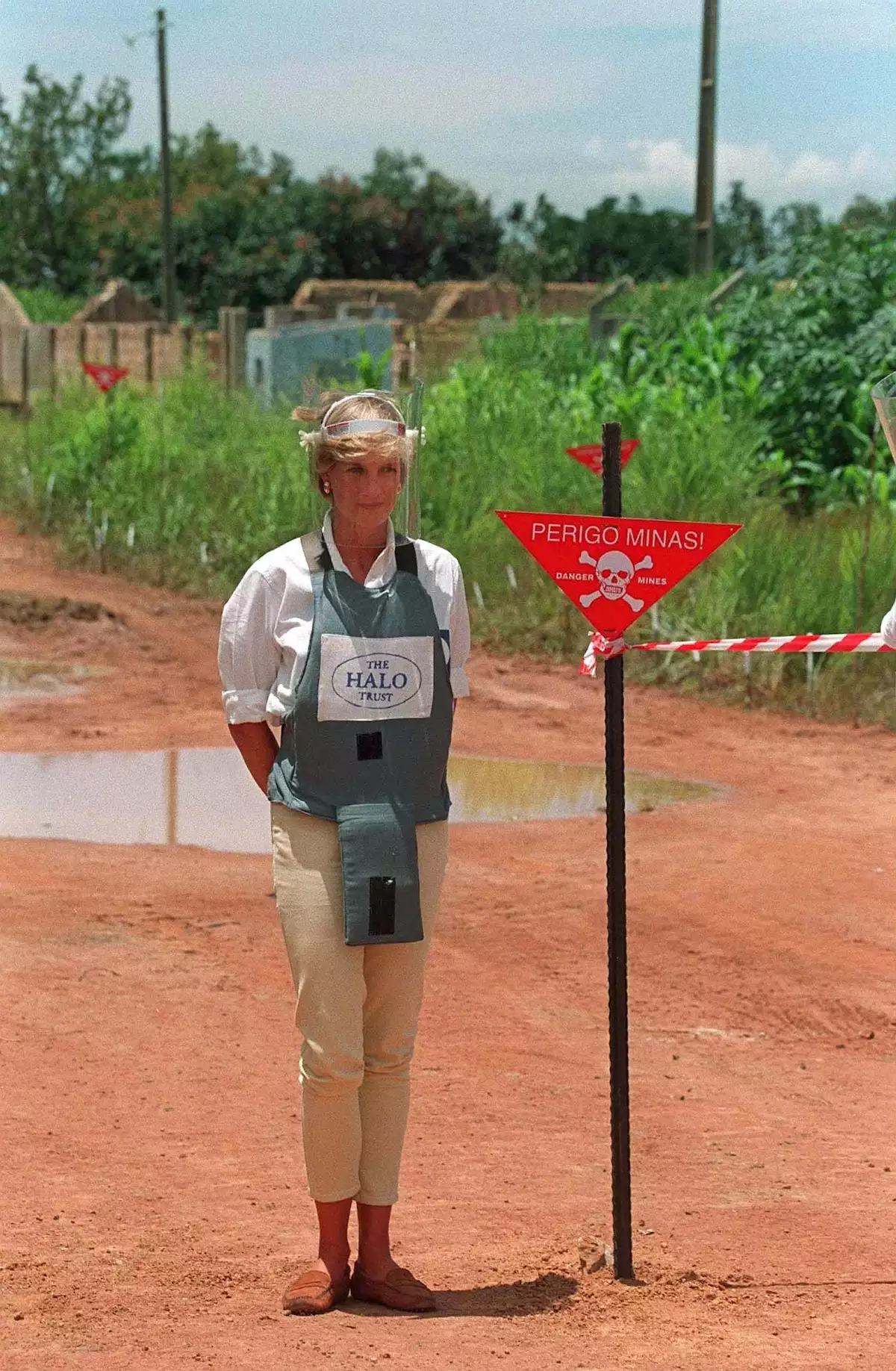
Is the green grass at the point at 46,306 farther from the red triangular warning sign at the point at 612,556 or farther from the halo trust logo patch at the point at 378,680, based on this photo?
the halo trust logo patch at the point at 378,680

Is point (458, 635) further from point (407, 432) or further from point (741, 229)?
point (741, 229)

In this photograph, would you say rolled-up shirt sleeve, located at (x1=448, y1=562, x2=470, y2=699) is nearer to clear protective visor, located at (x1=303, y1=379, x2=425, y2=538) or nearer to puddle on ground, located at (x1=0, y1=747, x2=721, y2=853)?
clear protective visor, located at (x1=303, y1=379, x2=425, y2=538)

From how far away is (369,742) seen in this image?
148 inches

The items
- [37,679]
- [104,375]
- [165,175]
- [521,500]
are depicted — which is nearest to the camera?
[37,679]

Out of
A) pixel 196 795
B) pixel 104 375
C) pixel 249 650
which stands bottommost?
pixel 196 795

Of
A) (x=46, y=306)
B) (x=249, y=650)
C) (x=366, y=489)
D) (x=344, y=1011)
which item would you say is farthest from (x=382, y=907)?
(x=46, y=306)

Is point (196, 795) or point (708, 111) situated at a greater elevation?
point (708, 111)

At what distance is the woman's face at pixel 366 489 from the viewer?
3.82 m

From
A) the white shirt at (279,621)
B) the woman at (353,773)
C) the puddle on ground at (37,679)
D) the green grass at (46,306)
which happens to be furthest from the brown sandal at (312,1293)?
the green grass at (46,306)

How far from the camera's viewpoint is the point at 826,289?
1750 cm

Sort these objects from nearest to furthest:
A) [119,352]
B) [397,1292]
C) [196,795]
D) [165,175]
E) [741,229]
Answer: [397,1292] → [196,795] → [119,352] → [165,175] → [741,229]

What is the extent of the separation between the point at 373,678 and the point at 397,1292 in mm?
1306

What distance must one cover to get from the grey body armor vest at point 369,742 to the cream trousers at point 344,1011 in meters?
0.06

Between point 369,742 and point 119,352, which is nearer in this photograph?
point 369,742
